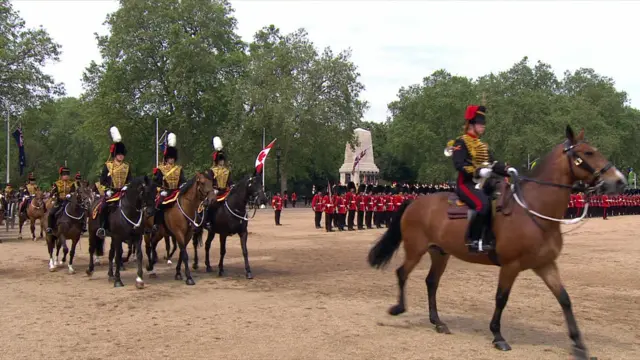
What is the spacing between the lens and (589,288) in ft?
37.0

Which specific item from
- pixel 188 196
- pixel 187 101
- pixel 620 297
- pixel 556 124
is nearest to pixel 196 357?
pixel 188 196

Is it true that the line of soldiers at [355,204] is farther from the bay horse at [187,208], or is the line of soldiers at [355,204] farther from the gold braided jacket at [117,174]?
the gold braided jacket at [117,174]

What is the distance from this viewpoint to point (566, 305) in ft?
22.1

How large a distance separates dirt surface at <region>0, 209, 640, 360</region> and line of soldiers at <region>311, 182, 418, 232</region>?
12.2 metres

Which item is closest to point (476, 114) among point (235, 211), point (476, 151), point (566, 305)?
point (476, 151)

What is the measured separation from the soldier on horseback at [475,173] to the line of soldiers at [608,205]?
2852 centimetres

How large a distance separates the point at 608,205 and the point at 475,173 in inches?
1527

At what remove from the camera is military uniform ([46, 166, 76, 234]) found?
14.4 m

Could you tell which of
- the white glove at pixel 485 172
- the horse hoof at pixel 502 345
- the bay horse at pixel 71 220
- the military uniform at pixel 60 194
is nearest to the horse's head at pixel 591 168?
the white glove at pixel 485 172

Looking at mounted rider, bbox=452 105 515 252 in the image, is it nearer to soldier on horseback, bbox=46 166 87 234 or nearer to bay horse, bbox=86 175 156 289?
bay horse, bbox=86 175 156 289

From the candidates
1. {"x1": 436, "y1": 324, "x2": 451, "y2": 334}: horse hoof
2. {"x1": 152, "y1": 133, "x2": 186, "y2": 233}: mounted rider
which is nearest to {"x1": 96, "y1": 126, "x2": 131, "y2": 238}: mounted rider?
{"x1": 152, "y1": 133, "x2": 186, "y2": 233}: mounted rider

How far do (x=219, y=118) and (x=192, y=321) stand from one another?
45.8 metres

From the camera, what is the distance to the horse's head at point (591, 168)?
21.7 ft

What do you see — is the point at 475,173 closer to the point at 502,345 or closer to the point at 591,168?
the point at 591,168
